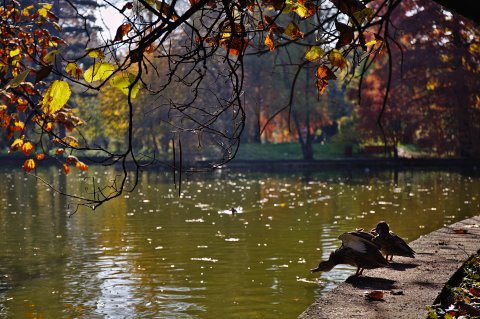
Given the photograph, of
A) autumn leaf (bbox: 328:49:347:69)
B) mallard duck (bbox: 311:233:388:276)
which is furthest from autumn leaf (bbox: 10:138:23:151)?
autumn leaf (bbox: 328:49:347:69)

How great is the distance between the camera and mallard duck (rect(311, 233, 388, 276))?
8984 millimetres

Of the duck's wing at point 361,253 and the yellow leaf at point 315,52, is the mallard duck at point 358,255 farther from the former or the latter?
the yellow leaf at point 315,52

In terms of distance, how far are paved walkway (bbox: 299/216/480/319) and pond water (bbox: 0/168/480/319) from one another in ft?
5.30

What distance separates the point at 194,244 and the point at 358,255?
7.61m

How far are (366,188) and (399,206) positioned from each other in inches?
294

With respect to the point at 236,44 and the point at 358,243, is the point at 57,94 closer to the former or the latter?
the point at 236,44

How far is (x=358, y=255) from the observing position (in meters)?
9.12

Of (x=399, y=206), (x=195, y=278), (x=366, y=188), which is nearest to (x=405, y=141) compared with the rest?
(x=366, y=188)

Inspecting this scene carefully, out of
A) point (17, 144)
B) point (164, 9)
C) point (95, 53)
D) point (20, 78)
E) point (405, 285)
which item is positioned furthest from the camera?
point (405, 285)

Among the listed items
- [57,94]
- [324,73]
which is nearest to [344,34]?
[324,73]

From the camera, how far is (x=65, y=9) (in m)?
67.1

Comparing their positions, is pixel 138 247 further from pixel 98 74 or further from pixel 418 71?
pixel 418 71

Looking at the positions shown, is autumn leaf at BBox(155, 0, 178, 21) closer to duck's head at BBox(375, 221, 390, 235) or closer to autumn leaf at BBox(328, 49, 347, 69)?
autumn leaf at BBox(328, 49, 347, 69)

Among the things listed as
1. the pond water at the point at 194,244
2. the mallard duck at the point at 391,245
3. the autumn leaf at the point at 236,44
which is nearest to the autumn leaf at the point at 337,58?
the autumn leaf at the point at 236,44
